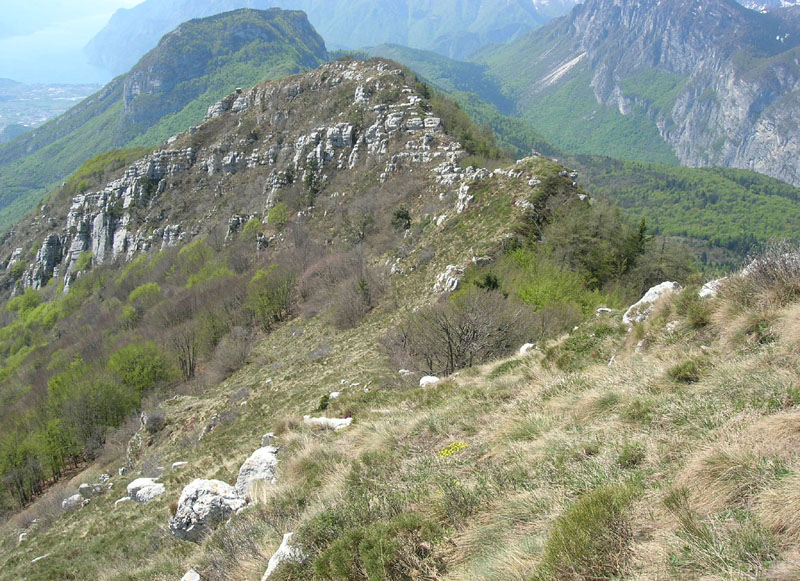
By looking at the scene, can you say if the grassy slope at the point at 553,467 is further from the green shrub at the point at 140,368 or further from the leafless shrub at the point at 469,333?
the green shrub at the point at 140,368

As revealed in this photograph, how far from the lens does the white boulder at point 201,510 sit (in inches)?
335

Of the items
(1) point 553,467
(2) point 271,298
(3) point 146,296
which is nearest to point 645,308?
(1) point 553,467

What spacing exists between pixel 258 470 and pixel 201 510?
137 centimetres

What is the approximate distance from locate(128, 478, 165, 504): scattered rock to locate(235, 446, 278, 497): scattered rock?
7.28 metres

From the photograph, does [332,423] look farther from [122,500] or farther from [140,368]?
[140,368]

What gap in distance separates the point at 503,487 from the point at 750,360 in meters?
3.99

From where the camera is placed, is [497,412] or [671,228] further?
[671,228]

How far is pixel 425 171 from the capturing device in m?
53.1

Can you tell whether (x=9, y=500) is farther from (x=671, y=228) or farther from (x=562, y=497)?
(x=671, y=228)

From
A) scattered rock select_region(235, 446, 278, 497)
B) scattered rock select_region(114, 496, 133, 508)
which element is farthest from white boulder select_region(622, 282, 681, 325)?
scattered rock select_region(114, 496, 133, 508)

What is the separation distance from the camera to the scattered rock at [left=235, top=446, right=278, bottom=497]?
9273 millimetres

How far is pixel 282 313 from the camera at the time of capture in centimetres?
4666

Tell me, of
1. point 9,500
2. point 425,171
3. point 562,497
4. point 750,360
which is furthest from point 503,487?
point 425,171

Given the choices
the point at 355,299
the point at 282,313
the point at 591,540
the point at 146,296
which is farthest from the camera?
the point at 146,296
